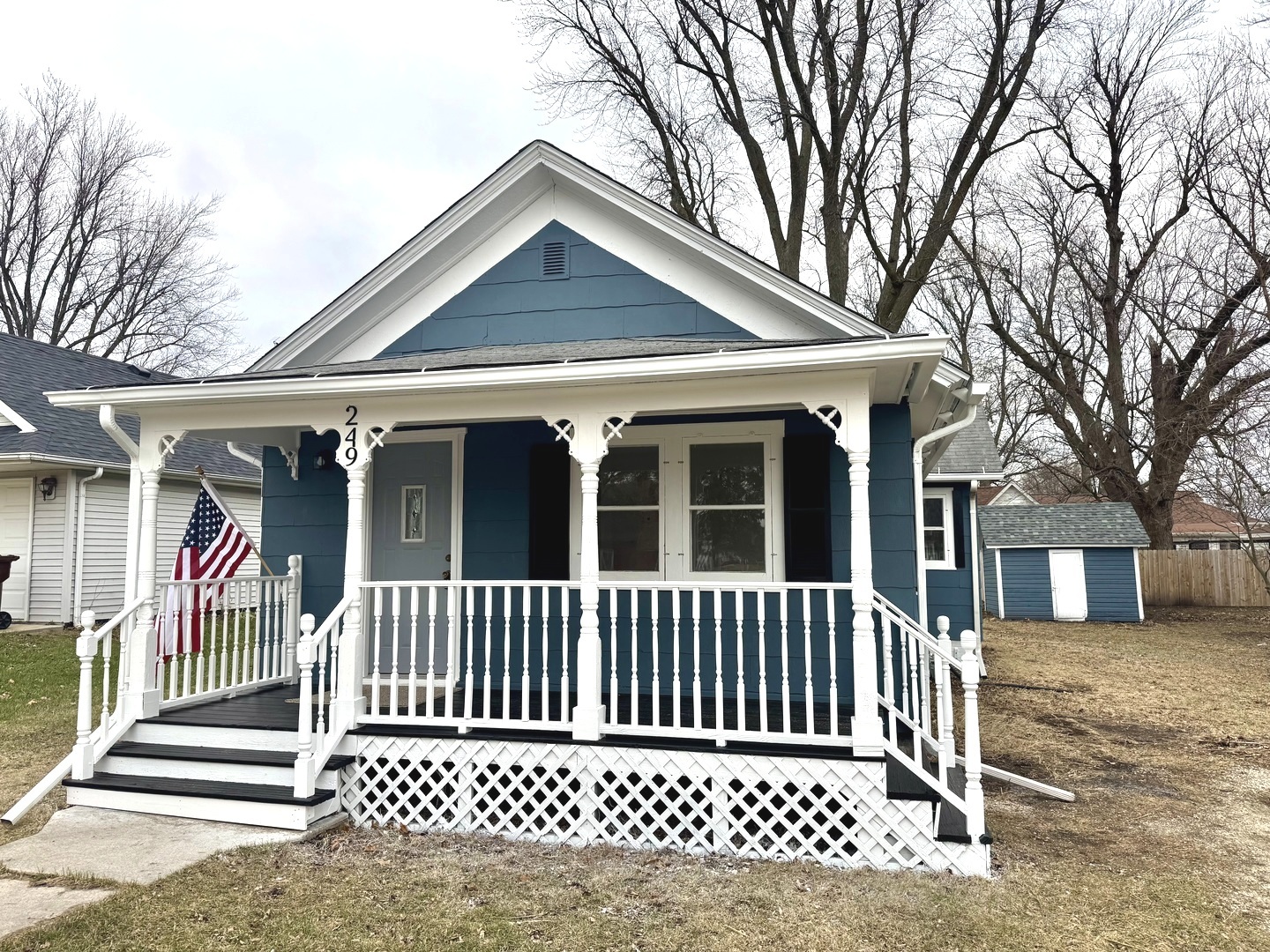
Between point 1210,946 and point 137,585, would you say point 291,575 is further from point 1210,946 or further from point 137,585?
point 1210,946

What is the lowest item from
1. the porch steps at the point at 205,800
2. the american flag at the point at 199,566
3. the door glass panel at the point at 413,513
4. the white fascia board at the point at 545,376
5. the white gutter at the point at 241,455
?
the porch steps at the point at 205,800

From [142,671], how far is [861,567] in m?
4.91

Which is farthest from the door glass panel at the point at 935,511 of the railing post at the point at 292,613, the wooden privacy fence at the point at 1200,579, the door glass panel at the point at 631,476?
the wooden privacy fence at the point at 1200,579

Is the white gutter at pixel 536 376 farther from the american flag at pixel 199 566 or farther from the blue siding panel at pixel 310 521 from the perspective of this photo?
the blue siding panel at pixel 310 521

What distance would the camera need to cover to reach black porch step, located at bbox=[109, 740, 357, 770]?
16.7ft

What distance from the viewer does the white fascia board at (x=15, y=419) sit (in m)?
13.1

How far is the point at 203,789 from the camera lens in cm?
503

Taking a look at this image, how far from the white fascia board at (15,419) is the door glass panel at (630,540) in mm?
11436

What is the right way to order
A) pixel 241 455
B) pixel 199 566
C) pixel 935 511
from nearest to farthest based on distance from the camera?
pixel 199 566
pixel 241 455
pixel 935 511

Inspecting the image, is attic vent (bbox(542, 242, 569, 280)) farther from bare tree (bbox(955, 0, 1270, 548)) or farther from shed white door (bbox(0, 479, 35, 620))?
bare tree (bbox(955, 0, 1270, 548))

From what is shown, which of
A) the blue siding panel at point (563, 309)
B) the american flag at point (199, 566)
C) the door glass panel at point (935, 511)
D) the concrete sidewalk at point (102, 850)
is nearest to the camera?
the concrete sidewalk at point (102, 850)

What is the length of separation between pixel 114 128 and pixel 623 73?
59.8 ft

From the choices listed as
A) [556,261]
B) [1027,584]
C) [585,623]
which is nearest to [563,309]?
[556,261]

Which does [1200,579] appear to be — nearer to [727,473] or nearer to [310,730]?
[727,473]
